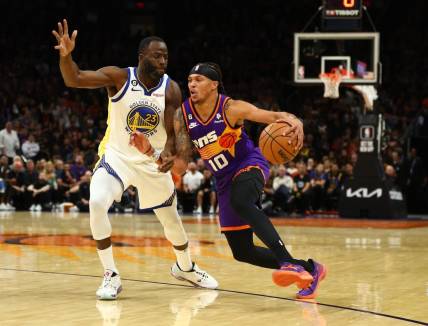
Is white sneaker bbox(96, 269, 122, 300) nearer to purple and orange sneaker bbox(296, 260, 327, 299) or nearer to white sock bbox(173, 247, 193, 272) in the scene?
white sock bbox(173, 247, 193, 272)

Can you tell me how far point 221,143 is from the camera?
6.65m

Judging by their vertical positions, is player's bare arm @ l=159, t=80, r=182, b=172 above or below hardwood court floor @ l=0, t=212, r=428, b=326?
above

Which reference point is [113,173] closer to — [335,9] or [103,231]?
[103,231]

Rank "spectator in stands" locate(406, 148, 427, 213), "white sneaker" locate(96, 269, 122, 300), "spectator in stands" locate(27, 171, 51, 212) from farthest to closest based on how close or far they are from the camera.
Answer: "spectator in stands" locate(27, 171, 51, 212) → "spectator in stands" locate(406, 148, 427, 213) → "white sneaker" locate(96, 269, 122, 300)

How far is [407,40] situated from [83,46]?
9.93 metres

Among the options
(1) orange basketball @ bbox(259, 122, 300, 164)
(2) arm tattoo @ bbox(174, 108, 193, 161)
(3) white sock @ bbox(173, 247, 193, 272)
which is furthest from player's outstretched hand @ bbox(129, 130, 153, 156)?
(3) white sock @ bbox(173, 247, 193, 272)

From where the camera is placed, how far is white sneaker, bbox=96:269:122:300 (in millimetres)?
6441

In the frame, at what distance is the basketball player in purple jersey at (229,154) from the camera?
655cm

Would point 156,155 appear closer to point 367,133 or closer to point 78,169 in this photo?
point 367,133

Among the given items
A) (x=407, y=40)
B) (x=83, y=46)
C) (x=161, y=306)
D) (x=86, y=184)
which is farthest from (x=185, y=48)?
(x=161, y=306)

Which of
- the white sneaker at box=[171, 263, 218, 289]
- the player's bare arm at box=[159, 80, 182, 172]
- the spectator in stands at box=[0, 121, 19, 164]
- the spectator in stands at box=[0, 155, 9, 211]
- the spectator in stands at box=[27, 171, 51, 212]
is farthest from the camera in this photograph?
the spectator in stands at box=[0, 121, 19, 164]

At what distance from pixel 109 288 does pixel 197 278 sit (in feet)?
3.07

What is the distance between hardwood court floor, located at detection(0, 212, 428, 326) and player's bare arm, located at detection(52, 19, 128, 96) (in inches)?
63.6

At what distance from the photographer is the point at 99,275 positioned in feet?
26.0
